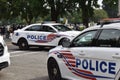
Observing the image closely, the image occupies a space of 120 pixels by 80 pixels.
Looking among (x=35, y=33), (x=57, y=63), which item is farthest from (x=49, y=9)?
(x=57, y=63)

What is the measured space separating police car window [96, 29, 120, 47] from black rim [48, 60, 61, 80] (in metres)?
1.83

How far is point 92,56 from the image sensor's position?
742 centimetres

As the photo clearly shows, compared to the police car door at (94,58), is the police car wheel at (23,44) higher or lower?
lower

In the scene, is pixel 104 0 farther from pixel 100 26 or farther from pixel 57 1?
pixel 100 26

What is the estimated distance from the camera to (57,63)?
29.2 ft

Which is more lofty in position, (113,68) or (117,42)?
(117,42)

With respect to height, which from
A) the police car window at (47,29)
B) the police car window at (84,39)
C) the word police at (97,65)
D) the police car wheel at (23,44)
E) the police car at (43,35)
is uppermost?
the police car window at (84,39)

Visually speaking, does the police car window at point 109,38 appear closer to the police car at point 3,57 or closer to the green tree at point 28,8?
the police car at point 3,57

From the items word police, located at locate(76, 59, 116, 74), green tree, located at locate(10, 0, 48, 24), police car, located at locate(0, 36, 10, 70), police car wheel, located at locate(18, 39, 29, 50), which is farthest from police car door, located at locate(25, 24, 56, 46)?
green tree, located at locate(10, 0, 48, 24)

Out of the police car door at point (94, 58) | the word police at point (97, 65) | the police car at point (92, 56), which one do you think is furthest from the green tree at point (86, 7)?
the word police at point (97, 65)

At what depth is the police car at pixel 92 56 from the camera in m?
6.95

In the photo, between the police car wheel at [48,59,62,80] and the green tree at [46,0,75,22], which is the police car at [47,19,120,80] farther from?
the green tree at [46,0,75,22]

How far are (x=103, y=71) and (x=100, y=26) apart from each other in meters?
1.03

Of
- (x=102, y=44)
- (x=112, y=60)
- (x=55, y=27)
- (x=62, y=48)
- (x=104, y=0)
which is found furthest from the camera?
(x=104, y=0)
